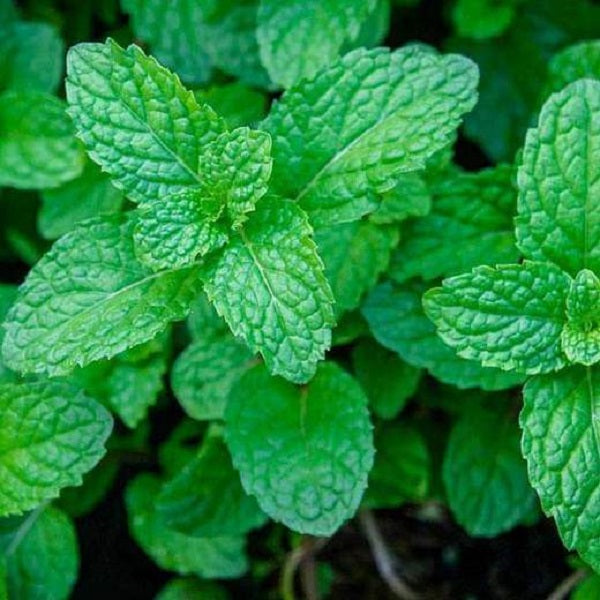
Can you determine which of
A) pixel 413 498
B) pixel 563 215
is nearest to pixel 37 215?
pixel 413 498

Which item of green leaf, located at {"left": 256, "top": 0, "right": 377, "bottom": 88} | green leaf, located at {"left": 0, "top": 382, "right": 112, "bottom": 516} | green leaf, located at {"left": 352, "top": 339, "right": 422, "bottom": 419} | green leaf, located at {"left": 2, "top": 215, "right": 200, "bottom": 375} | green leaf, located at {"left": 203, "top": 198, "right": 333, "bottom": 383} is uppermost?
green leaf, located at {"left": 256, "top": 0, "right": 377, "bottom": 88}

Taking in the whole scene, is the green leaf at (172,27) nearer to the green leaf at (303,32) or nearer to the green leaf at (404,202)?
the green leaf at (303,32)

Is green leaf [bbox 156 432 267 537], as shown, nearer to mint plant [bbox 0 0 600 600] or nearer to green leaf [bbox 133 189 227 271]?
mint plant [bbox 0 0 600 600]

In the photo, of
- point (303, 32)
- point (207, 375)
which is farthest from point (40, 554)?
point (303, 32)

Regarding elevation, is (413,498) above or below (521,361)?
below

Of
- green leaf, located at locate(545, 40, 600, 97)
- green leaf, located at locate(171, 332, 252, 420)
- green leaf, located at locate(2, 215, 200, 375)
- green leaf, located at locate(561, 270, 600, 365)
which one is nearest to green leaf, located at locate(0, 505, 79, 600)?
green leaf, located at locate(171, 332, 252, 420)

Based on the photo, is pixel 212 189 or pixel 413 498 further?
pixel 413 498

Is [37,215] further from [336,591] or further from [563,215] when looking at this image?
[563,215]
